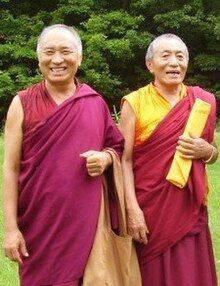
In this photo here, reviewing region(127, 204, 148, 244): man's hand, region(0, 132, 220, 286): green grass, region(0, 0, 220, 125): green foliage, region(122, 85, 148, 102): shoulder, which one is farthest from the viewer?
region(0, 0, 220, 125): green foliage

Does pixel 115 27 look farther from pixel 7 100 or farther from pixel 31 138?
pixel 31 138

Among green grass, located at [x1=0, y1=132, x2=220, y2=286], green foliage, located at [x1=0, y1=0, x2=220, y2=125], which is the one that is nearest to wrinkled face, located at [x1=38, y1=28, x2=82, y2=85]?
green grass, located at [x1=0, y1=132, x2=220, y2=286]

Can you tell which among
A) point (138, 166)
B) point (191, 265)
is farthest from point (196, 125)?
point (191, 265)

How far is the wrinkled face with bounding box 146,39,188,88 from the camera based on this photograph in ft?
12.3

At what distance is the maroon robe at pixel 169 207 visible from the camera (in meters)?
3.76

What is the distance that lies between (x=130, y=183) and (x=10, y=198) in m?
0.70

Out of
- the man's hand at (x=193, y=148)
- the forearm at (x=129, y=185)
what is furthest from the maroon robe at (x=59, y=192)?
the man's hand at (x=193, y=148)

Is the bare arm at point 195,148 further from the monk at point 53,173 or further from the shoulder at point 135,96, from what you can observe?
the monk at point 53,173

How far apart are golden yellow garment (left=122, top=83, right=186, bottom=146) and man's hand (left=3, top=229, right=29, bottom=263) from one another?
2.86 ft

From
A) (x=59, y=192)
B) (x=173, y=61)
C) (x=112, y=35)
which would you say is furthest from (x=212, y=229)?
(x=112, y=35)

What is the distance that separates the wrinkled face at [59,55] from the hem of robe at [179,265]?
117 centimetres

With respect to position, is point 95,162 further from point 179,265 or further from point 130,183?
point 179,265

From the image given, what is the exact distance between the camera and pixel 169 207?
3793 millimetres

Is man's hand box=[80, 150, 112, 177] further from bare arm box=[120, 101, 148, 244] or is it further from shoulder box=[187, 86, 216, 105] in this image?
shoulder box=[187, 86, 216, 105]
